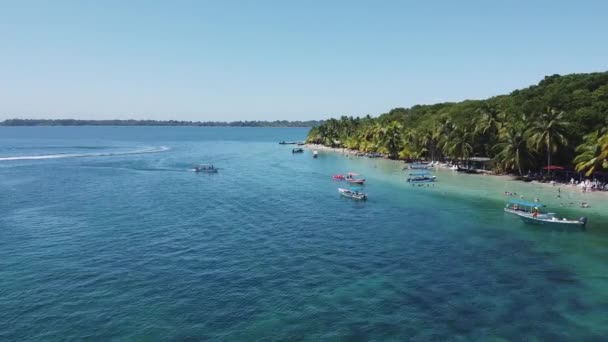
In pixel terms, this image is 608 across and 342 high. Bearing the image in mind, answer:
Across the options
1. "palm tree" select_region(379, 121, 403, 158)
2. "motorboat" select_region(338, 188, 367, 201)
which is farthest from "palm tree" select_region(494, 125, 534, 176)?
"palm tree" select_region(379, 121, 403, 158)

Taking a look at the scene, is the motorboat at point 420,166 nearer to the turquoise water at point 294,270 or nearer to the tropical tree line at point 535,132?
the tropical tree line at point 535,132

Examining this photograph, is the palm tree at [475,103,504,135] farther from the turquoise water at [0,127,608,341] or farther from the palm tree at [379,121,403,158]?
the palm tree at [379,121,403,158]

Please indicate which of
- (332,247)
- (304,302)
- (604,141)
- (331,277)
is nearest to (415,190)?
(604,141)

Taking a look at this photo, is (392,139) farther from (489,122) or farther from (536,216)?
(536,216)

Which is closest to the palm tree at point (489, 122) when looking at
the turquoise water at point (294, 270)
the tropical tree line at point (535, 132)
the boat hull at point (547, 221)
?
the tropical tree line at point (535, 132)

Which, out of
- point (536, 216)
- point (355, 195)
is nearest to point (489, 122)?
point (355, 195)

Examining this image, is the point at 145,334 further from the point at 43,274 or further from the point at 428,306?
the point at 428,306
